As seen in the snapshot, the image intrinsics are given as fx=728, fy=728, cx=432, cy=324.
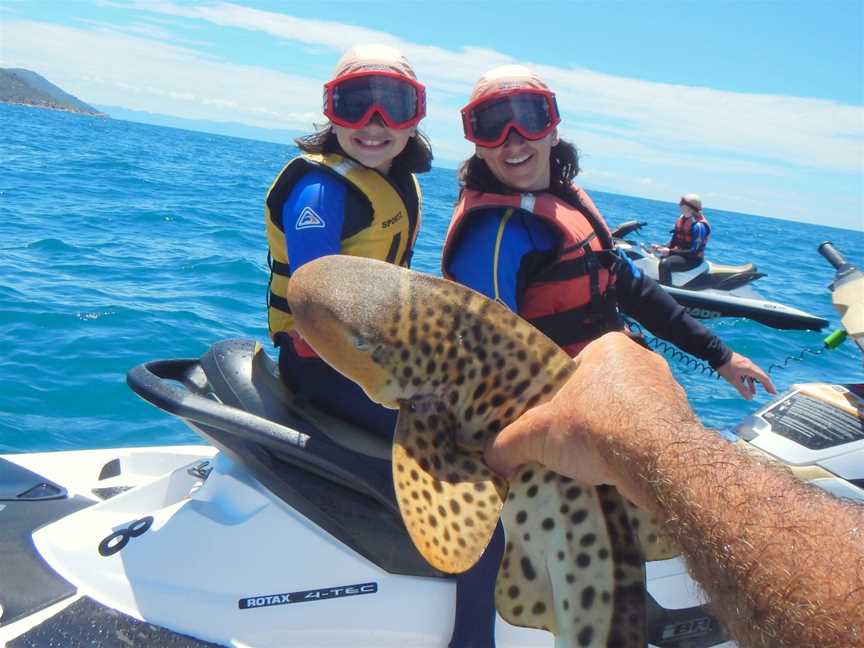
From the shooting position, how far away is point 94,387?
22.9 feet

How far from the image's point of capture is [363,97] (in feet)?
9.71

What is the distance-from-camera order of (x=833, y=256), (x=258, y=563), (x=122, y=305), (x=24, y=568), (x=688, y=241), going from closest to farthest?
(x=258, y=563), (x=24, y=568), (x=833, y=256), (x=122, y=305), (x=688, y=241)

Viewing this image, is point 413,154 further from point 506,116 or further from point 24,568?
point 24,568

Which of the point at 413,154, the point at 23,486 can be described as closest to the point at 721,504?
the point at 413,154

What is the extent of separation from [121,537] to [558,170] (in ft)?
8.08

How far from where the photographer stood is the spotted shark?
1.46 metres

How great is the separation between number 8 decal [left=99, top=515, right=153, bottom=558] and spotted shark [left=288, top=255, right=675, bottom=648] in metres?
1.61

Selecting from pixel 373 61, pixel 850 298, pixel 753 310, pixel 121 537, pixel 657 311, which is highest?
pixel 373 61

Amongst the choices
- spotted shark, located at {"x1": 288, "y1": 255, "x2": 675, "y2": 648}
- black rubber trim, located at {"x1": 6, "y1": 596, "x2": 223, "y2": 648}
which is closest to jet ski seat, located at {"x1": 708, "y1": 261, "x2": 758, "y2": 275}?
black rubber trim, located at {"x1": 6, "y1": 596, "x2": 223, "y2": 648}

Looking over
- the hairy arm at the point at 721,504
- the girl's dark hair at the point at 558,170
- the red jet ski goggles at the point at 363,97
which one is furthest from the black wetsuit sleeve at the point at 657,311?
the hairy arm at the point at 721,504

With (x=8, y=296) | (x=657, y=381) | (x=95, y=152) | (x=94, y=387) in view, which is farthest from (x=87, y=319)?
(x=95, y=152)

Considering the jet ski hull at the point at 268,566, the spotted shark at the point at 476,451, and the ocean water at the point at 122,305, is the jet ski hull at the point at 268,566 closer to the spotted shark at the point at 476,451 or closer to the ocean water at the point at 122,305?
the spotted shark at the point at 476,451

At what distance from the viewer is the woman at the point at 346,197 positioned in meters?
2.70

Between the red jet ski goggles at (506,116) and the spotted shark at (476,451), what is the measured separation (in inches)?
60.3
